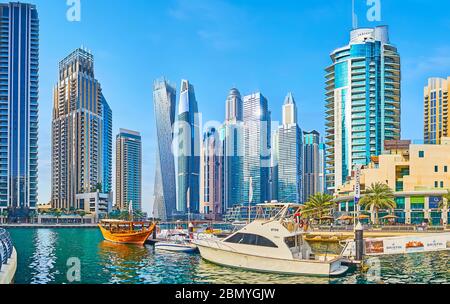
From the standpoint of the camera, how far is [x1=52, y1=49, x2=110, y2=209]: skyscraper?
12725cm

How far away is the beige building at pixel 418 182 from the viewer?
51.2 metres

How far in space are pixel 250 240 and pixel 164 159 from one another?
89.7 meters

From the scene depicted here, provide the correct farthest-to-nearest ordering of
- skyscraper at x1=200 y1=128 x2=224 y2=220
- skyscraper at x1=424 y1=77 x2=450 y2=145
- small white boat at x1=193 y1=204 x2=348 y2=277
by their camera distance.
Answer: skyscraper at x1=200 y1=128 x2=224 y2=220 < skyscraper at x1=424 y1=77 x2=450 y2=145 < small white boat at x1=193 y1=204 x2=348 y2=277

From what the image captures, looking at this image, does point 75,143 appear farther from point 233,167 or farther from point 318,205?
point 318,205

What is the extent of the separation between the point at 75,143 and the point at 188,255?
102 metres

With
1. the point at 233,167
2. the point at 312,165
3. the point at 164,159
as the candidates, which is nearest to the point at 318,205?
the point at 312,165

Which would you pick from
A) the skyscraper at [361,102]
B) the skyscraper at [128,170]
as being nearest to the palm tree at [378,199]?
the skyscraper at [361,102]

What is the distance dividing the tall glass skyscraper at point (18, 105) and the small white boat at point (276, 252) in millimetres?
58838

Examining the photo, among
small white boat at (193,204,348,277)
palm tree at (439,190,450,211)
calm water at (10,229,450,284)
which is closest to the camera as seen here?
calm water at (10,229,450,284)

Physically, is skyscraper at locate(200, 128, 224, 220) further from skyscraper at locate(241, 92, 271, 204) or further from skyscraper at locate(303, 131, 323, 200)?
skyscraper at locate(303, 131, 323, 200)

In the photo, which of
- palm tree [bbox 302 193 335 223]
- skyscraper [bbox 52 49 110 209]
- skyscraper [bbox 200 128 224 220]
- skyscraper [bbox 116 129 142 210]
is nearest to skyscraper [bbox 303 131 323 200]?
palm tree [bbox 302 193 335 223]

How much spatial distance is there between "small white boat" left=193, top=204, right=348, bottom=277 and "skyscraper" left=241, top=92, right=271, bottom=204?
34.2 meters

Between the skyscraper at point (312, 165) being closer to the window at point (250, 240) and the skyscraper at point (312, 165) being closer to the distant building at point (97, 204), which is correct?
the window at point (250, 240)
